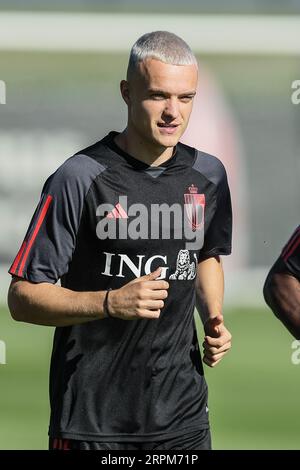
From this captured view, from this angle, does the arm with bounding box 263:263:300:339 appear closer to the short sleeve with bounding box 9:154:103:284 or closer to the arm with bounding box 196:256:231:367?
the arm with bounding box 196:256:231:367

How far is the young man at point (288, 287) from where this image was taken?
389 centimetres

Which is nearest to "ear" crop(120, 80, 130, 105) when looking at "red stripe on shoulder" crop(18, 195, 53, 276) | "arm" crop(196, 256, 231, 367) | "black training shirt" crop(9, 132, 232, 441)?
"black training shirt" crop(9, 132, 232, 441)

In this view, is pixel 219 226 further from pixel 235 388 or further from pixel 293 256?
pixel 235 388

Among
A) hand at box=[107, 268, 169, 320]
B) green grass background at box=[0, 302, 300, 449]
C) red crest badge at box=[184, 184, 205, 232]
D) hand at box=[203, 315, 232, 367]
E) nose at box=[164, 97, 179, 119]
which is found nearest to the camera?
hand at box=[107, 268, 169, 320]

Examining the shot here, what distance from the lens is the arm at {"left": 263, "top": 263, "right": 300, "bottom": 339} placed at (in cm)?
392

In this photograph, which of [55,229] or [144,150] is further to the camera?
[144,150]

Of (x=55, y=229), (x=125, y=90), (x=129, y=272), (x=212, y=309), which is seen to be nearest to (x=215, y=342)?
(x=212, y=309)

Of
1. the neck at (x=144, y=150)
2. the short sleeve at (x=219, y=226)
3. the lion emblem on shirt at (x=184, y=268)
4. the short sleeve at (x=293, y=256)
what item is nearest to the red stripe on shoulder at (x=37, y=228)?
the neck at (x=144, y=150)

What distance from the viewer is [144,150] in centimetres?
372

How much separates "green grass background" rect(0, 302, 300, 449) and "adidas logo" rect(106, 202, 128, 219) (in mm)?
2355

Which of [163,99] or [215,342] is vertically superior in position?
[163,99]

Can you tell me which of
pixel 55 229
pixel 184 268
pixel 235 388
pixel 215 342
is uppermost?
pixel 55 229

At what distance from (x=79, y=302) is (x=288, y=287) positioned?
791 mm

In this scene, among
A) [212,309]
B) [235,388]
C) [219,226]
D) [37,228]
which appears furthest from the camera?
[235,388]
